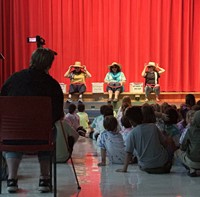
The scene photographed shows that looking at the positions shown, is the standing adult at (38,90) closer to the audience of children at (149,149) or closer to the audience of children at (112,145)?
the audience of children at (149,149)

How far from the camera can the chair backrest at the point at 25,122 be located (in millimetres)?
3740

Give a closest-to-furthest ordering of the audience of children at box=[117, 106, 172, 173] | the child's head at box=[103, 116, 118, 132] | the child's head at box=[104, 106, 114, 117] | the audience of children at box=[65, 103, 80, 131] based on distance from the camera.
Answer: the audience of children at box=[117, 106, 172, 173] < the child's head at box=[103, 116, 118, 132] < the child's head at box=[104, 106, 114, 117] < the audience of children at box=[65, 103, 80, 131]

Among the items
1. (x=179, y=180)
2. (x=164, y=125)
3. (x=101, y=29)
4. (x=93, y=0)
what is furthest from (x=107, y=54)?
(x=179, y=180)

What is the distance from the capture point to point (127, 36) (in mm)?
13617

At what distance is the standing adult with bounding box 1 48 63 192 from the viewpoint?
4102 mm

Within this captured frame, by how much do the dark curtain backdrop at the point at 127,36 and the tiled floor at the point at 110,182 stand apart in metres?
8.13

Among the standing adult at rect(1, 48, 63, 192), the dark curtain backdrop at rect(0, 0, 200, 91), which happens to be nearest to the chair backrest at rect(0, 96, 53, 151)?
the standing adult at rect(1, 48, 63, 192)

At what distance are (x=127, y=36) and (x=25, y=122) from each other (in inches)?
399

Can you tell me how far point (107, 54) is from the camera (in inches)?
539

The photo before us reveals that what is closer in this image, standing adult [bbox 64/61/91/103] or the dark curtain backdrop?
standing adult [bbox 64/61/91/103]

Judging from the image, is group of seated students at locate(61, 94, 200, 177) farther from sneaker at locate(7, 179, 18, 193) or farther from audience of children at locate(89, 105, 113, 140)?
sneaker at locate(7, 179, 18, 193)

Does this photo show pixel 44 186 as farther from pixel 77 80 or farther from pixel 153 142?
pixel 77 80

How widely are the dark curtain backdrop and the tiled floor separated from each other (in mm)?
8135

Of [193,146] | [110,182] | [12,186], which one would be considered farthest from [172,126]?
[12,186]
